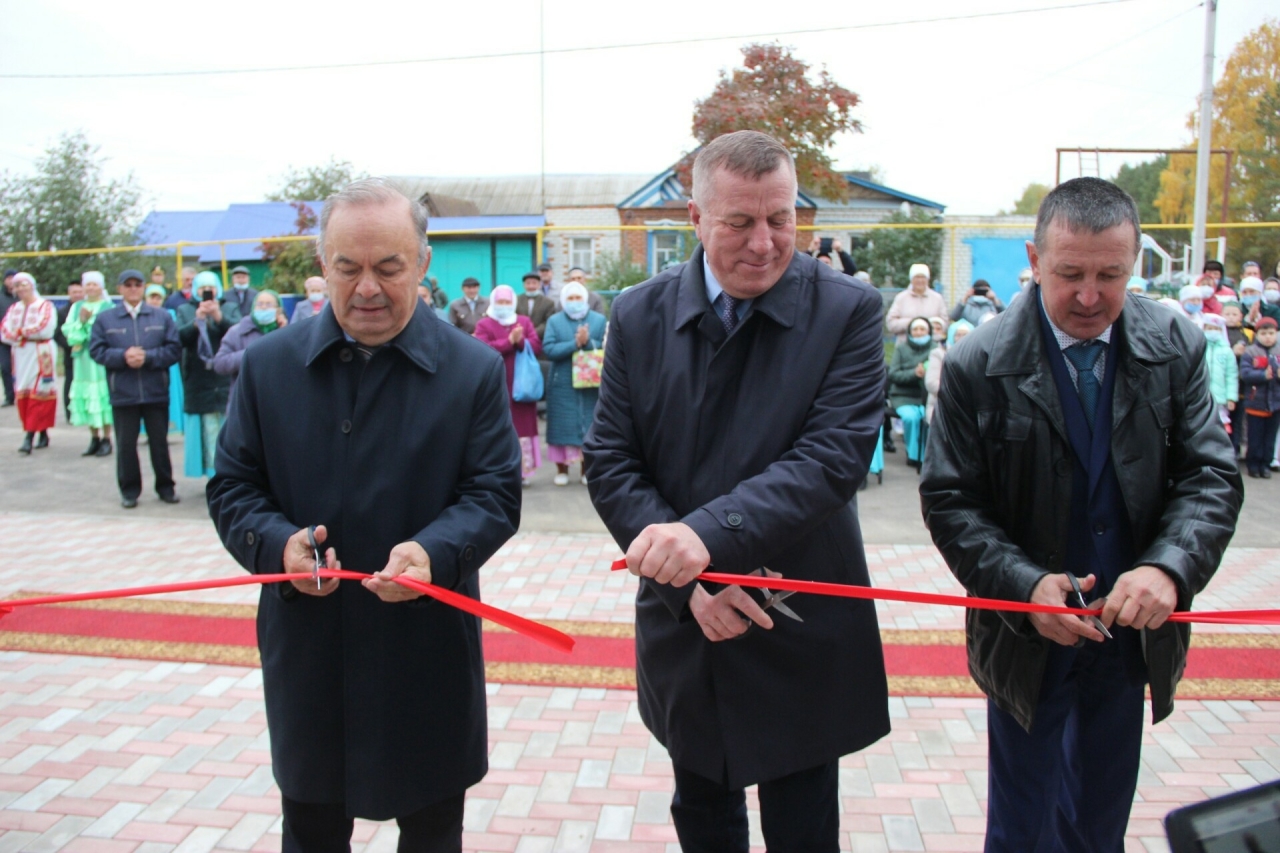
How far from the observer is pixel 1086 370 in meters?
2.40

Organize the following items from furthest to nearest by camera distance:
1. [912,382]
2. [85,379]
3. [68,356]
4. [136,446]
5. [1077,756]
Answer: [68,356], [85,379], [912,382], [136,446], [1077,756]

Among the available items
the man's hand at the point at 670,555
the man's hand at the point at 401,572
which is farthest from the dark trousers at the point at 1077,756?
the man's hand at the point at 401,572

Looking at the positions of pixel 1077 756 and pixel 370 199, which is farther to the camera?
pixel 1077 756

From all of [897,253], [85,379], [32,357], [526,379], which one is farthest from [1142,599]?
[897,253]

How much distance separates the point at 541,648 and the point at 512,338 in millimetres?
4577

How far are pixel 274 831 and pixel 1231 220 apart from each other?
40327 mm

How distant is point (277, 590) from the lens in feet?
7.70

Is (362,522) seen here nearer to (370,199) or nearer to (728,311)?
(370,199)

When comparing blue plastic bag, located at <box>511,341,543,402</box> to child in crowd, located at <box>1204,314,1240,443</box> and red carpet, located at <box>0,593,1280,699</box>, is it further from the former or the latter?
child in crowd, located at <box>1204,314,1240,443</box>

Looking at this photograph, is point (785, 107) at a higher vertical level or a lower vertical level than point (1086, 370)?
higher

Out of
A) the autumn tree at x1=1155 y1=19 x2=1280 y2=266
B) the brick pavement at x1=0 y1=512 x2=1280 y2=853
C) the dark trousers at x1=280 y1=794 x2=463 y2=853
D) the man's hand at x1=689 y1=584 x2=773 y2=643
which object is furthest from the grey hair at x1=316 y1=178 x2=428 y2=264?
the autumn tree at x1=1155 y1=19 x2=1280 y2=266

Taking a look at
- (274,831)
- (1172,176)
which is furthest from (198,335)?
(1172,176)

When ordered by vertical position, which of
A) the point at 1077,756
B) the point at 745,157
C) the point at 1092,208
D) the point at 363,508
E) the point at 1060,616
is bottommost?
the point at 1077,756

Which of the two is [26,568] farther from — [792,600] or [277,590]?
[792,600]
